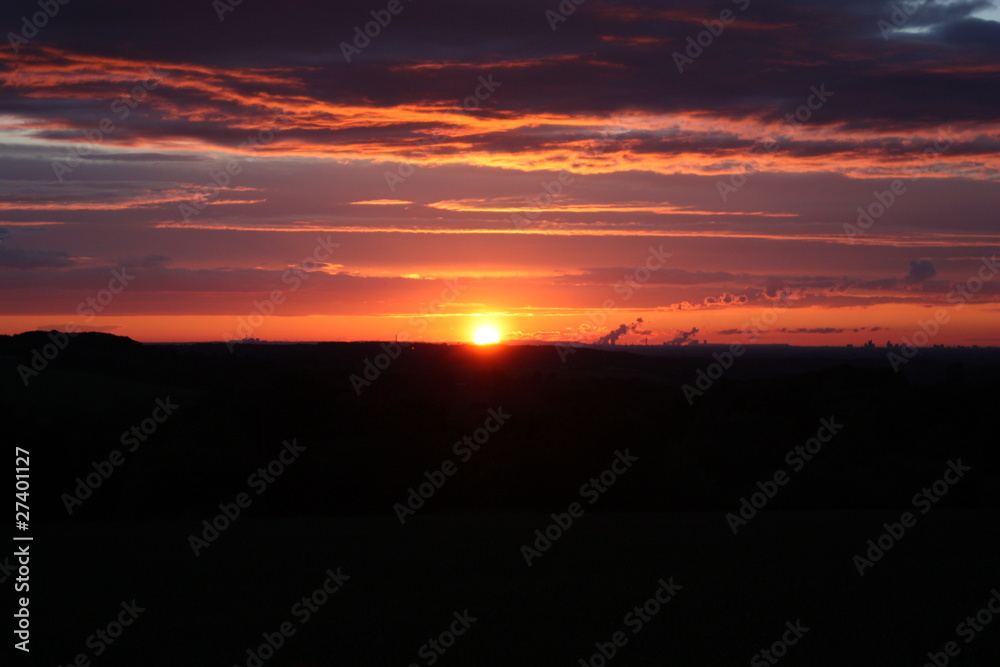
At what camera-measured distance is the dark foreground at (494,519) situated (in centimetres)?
1149

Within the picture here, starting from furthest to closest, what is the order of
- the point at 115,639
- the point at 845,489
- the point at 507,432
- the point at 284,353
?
the point at 284,353 < the point at 507,432 < the point at 845,489 < the point at 115,639

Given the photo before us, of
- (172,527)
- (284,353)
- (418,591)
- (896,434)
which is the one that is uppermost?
(284,353)

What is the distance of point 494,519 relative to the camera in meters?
27.3

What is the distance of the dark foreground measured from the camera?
11.5 metres

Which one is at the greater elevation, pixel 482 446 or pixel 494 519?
pixel 482 446

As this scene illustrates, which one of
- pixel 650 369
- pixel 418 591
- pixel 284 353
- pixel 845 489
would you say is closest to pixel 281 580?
pixel 418 591

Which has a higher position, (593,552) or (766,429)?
(766,429)

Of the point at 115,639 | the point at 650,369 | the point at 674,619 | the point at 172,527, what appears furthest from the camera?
the point at 650,369

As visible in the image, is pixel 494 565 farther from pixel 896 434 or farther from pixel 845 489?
pixel 896 434

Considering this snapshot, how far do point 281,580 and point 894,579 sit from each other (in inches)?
427

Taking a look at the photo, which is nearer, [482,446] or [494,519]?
[494,519]

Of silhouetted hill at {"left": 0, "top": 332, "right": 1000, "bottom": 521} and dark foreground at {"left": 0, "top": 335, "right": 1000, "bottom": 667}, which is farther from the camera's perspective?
silhouetted hill at {"left": 0, "top": 332, "right": 1000, "bottom": 521}

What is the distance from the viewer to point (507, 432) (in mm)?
43469

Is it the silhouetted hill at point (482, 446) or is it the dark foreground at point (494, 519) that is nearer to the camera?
the dark foreground at point (494, 519)
